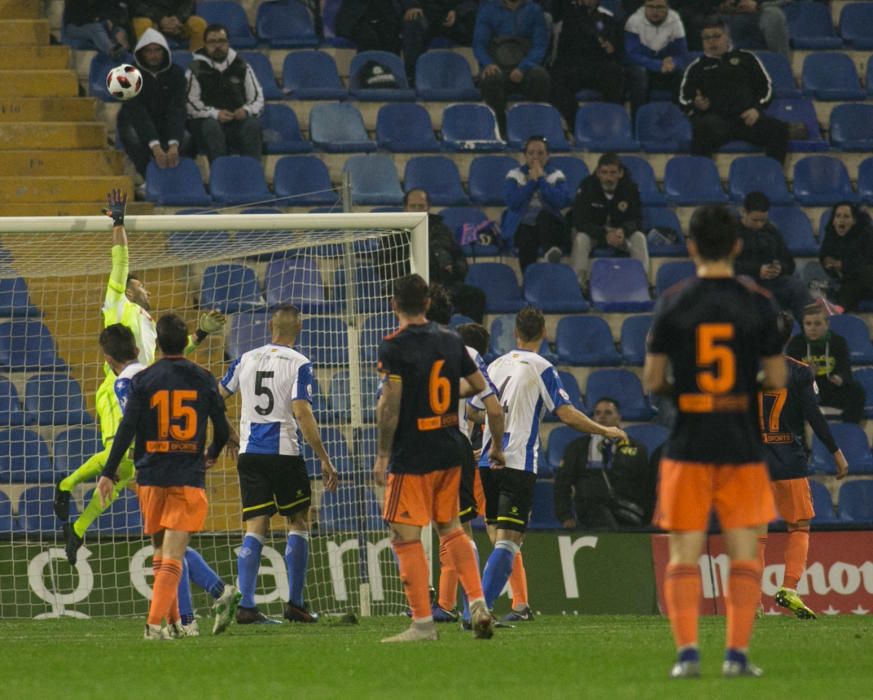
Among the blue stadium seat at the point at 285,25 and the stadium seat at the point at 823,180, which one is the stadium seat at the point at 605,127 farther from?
the blue stadium seat at the point at 285,25

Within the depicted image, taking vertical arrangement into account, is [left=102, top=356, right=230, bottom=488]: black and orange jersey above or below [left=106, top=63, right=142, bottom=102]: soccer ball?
below

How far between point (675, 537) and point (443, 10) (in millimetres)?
13548

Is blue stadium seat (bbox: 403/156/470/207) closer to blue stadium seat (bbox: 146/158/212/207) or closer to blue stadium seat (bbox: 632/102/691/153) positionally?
blue stadium seat (bbox: 146/158/212/207)

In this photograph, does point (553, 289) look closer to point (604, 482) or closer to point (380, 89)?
point (604, 482)

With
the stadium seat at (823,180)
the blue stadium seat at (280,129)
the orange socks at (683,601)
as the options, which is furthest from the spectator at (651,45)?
the orange socks at (683,601)

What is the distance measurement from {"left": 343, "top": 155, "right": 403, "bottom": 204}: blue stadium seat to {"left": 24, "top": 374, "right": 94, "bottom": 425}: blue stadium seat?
4.00 metres

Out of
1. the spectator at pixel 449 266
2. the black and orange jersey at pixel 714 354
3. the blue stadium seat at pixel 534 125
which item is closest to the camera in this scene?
the black and orange jersey at pixel 714 354

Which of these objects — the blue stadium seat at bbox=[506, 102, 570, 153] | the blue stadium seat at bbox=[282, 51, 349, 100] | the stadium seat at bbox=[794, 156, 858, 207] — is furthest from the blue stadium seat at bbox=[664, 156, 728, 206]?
the blue stadium seat at bbox=[282, 51, 349, 100]

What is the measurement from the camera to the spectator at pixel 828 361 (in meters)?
15.5

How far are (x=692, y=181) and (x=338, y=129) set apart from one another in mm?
4028

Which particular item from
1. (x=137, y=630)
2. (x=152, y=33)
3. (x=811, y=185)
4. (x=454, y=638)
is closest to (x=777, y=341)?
(x=454, y=638)

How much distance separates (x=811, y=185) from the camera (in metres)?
19.0

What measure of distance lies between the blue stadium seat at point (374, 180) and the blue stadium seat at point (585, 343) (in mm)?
2224

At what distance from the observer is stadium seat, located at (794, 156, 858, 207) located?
18.9 metres
